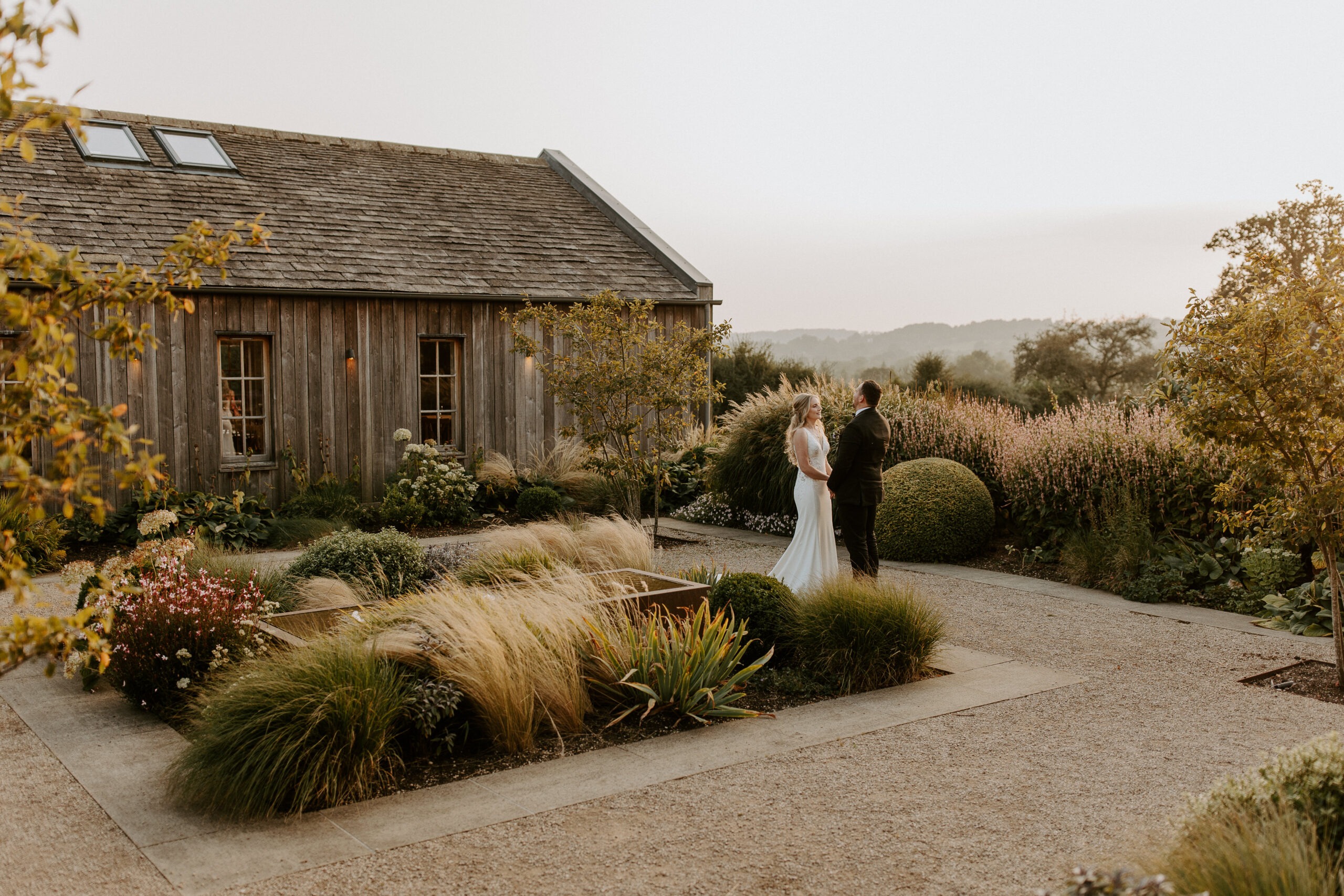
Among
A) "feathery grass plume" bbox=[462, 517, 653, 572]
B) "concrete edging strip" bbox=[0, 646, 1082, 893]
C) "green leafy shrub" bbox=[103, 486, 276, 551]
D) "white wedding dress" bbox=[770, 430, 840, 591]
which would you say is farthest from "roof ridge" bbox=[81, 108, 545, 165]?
"white wedding dress" bbox=[770, 430, 840, 591]

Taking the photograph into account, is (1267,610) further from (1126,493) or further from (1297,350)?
(1297,350)

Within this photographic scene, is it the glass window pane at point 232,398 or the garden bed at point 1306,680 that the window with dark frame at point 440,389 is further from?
the garden bed at point 1306,680

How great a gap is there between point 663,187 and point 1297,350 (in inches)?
672

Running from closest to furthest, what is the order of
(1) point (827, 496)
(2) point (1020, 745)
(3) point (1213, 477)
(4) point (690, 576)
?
(2) point (1020, 745)
(4) point (690, 576)
(1) point (827, 496)
(3) point (1213, 477)

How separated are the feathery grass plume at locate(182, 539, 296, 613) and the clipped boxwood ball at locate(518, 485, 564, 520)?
5.35 m

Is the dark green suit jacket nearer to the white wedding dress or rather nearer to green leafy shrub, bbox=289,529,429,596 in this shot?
the white wedding dress

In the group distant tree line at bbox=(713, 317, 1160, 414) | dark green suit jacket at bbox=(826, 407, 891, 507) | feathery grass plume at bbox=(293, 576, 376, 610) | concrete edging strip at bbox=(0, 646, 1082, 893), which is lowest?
concrete edging strip at bbox=(0, 646, 1082, 893)

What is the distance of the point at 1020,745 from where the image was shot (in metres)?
5.13

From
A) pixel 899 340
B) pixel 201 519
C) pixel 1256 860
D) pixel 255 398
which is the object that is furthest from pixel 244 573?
pixel 899 340

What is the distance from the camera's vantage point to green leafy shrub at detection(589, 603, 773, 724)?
5.59 meters

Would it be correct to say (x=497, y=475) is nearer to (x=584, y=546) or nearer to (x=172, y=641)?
(x=584, y=546)

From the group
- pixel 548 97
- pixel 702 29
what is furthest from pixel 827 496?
pixel 548 97

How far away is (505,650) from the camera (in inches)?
211

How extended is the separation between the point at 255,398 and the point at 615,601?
352 inches
